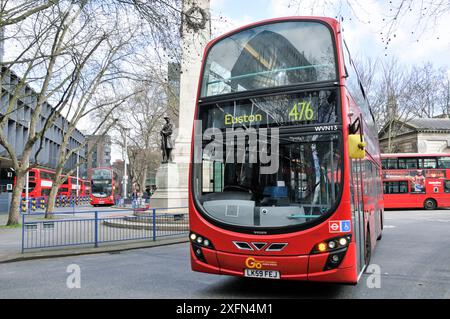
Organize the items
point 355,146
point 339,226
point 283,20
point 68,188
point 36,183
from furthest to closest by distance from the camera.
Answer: point 68,188 → point 36,183 → point 283,20 → point 355,146 → point 339,226

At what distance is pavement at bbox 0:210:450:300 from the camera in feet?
20.0

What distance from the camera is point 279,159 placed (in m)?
5.75

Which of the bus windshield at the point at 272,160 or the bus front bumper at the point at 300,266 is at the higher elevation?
the bus windshield at the point at 272,160

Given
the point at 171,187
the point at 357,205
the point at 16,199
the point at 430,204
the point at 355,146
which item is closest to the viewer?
the point at 355,146

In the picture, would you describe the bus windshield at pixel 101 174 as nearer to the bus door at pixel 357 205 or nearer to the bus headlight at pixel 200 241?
the bus headlight at pixel 200 241

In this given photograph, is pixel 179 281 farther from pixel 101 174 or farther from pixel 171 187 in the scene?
pixel 101 174

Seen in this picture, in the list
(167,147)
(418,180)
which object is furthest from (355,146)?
(418,180)

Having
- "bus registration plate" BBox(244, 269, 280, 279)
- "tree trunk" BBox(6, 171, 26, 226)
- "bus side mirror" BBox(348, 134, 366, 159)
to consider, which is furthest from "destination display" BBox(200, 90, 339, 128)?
"tree trunk" BBox(6, 171, 26, 226)

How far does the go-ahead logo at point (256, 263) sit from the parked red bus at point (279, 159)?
0.01m

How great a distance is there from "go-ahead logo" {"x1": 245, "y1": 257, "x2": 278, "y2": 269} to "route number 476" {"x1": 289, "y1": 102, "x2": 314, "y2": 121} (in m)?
1.97

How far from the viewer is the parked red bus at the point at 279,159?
17.2ft

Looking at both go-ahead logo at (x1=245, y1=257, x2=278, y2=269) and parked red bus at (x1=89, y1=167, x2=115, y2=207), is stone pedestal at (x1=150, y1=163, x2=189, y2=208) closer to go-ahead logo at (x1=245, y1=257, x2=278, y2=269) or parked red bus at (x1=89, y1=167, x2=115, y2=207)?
go-ahead logo at (x1=245, y1=257, x2=278, y2=269)

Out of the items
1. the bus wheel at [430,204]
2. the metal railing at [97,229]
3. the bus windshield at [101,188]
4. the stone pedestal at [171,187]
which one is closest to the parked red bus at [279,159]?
the metal railing at [97,229]

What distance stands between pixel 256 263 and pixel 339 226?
1.18 metres
